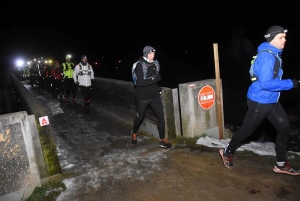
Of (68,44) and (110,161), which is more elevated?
(68,44)

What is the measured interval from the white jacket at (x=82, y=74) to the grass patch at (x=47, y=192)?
5.20m

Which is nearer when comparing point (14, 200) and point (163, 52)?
point (14, 200)

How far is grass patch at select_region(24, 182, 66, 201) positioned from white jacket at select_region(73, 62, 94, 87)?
5198 millimetres

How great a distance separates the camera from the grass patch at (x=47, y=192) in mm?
3809

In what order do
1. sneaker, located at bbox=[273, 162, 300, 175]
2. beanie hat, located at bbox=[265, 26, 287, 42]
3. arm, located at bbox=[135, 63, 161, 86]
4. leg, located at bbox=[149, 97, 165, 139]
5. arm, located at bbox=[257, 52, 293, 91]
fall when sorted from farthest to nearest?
leg, located at bbox=[149, 97, 165, 139]
arm, located at bbox=[135, 63, 161, 86]
sneaker, located at bbox=[273, 162, 300, 175]
beanie hat, located at bbox=[265, 26, 287, 42]
arm, located at bbox=[257, 52, 293, 91]

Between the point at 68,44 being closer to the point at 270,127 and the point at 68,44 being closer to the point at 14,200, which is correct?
the point at 270,127

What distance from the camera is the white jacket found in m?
8.78

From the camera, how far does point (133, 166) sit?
4.71 metres

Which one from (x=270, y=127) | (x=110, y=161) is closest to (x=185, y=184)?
(x=110, y=161)

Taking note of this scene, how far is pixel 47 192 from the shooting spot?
396 centimetres

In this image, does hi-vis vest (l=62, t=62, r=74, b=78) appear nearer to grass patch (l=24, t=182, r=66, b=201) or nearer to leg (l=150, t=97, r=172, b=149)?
leg (l=150, t=97, r=172, b=149)

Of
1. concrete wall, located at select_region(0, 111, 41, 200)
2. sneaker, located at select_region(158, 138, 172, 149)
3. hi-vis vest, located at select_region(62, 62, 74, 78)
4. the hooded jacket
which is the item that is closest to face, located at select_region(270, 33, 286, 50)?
the hooded jacket

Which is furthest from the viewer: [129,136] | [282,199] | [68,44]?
[68,44]

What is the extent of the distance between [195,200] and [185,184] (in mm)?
436
